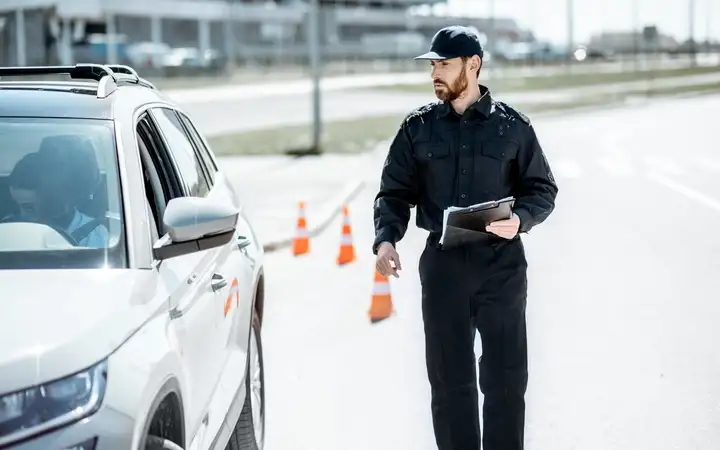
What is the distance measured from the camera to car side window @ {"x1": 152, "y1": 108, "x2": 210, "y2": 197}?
5141 millimetres

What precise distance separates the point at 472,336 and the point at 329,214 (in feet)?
34.9

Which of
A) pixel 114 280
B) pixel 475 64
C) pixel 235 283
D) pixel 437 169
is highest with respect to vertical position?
pixel 475 64

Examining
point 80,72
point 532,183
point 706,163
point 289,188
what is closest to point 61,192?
point 80,72

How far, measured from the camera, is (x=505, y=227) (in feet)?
15.1

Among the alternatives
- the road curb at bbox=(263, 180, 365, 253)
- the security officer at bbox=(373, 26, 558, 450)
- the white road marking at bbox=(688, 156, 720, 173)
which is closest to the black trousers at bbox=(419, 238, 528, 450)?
the security officer at bbox=(373, 26, 558, 450)

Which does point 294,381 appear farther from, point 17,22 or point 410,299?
point 17,22

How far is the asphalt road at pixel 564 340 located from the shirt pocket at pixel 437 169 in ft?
5.38

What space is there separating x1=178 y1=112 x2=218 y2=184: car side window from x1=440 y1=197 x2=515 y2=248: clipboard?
1.65m

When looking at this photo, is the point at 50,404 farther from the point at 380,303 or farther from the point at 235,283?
the point at 380,303

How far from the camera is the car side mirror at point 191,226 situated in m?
3.95

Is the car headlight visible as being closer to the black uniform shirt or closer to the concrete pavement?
the black uniform shirt

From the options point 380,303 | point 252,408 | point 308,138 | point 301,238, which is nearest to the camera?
point 252,408

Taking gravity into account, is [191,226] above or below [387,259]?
above

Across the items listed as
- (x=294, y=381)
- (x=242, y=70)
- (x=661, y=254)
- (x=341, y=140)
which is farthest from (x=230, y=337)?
(x=242, y=70)
